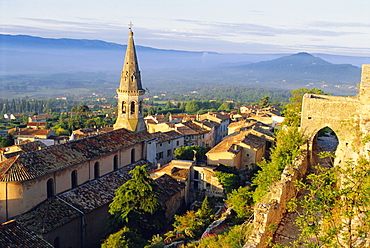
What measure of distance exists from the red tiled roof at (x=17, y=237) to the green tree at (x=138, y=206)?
468cm

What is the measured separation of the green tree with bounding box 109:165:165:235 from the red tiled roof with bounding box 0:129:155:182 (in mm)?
4473

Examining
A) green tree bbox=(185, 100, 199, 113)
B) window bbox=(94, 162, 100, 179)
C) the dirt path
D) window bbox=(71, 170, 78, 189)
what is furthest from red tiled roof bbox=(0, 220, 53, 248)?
green tree bbox=(185, 100, 199, 113)

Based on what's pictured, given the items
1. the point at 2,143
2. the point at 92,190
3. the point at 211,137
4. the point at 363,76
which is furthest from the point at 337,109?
the point at 2,143

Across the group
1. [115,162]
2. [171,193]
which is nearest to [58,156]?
Result: [115,162]

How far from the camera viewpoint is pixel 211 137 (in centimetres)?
5650

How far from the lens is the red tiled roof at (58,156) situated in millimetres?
21547

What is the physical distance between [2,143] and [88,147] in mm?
39259

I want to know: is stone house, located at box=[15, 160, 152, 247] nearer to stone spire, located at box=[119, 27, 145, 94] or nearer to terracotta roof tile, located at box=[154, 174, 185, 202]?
terracotta roof tile, located at box=[154, 174, 185, 202]

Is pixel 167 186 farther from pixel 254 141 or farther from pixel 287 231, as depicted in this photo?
pixel 287 231

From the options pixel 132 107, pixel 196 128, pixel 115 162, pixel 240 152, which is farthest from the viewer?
pixel 196 128

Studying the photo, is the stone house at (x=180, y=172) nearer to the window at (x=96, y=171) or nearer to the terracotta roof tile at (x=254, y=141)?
the window at (x=96, y=171)

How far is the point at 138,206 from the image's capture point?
908 inches

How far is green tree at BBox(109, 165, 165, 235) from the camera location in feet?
73.0

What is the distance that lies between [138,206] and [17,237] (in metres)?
7.27
